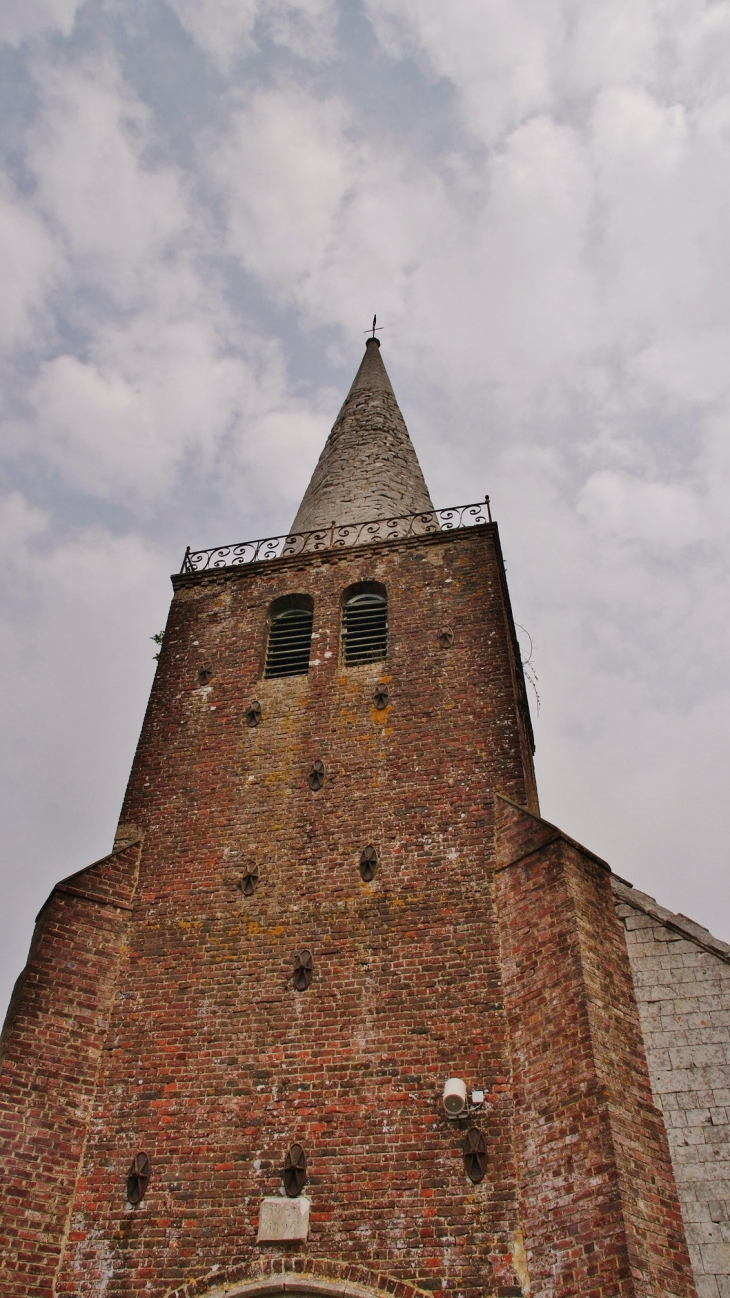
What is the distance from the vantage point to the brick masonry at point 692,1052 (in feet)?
25.4

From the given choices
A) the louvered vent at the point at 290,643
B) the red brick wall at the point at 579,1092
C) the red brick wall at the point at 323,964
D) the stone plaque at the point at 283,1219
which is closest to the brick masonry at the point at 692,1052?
the red brick wall at the point at 579,1092

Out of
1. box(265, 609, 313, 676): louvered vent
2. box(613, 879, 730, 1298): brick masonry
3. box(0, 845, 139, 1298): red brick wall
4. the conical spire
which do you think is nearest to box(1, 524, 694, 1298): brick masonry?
box(0, 845, 139, 1298): red brick wall

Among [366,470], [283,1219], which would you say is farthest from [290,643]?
[283,1219]

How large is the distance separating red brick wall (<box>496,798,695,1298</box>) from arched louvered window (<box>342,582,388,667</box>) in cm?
398

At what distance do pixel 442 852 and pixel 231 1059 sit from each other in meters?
2.89

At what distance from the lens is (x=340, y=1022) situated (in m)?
9.65

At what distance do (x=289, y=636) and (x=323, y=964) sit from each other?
5289 millimetres

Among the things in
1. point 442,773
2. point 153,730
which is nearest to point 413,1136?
point 442,773

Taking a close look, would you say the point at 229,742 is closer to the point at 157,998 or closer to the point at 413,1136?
the point at 157,998

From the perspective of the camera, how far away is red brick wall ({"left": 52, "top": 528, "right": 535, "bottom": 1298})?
8.48 meters

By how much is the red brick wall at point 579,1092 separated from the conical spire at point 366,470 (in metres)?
8.19

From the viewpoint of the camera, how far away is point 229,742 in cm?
1274

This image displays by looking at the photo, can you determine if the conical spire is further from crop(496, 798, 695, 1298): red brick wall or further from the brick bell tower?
crop(496, 798, 695, 1298): red brick wall

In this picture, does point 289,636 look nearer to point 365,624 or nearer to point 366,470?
point 365,624
